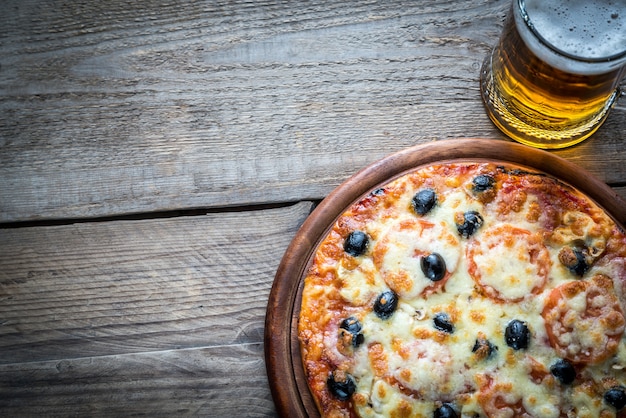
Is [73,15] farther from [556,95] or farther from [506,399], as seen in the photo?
[506,399]

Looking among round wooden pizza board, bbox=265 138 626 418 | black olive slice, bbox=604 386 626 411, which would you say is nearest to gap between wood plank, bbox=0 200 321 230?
round wooden pizza board, bbox=265 138 626 418

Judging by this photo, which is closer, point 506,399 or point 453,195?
point 506,399

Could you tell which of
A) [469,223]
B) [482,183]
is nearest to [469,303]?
[469,223]

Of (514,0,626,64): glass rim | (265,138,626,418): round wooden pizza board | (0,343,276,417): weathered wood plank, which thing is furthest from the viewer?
(0,343,276,417): weathered wood plank

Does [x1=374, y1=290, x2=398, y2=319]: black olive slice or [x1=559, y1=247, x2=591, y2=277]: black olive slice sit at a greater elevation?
[x1=559, y1=247, x2=591, y2=277]: black olive slice

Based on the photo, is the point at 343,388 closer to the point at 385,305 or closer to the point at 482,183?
the point at 385,305

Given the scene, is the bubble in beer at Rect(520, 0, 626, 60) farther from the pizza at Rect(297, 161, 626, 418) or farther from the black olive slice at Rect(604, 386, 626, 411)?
the black olive slice at Rect(604, 386, 626, 411)

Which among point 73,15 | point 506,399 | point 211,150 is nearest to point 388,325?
point 506,399
